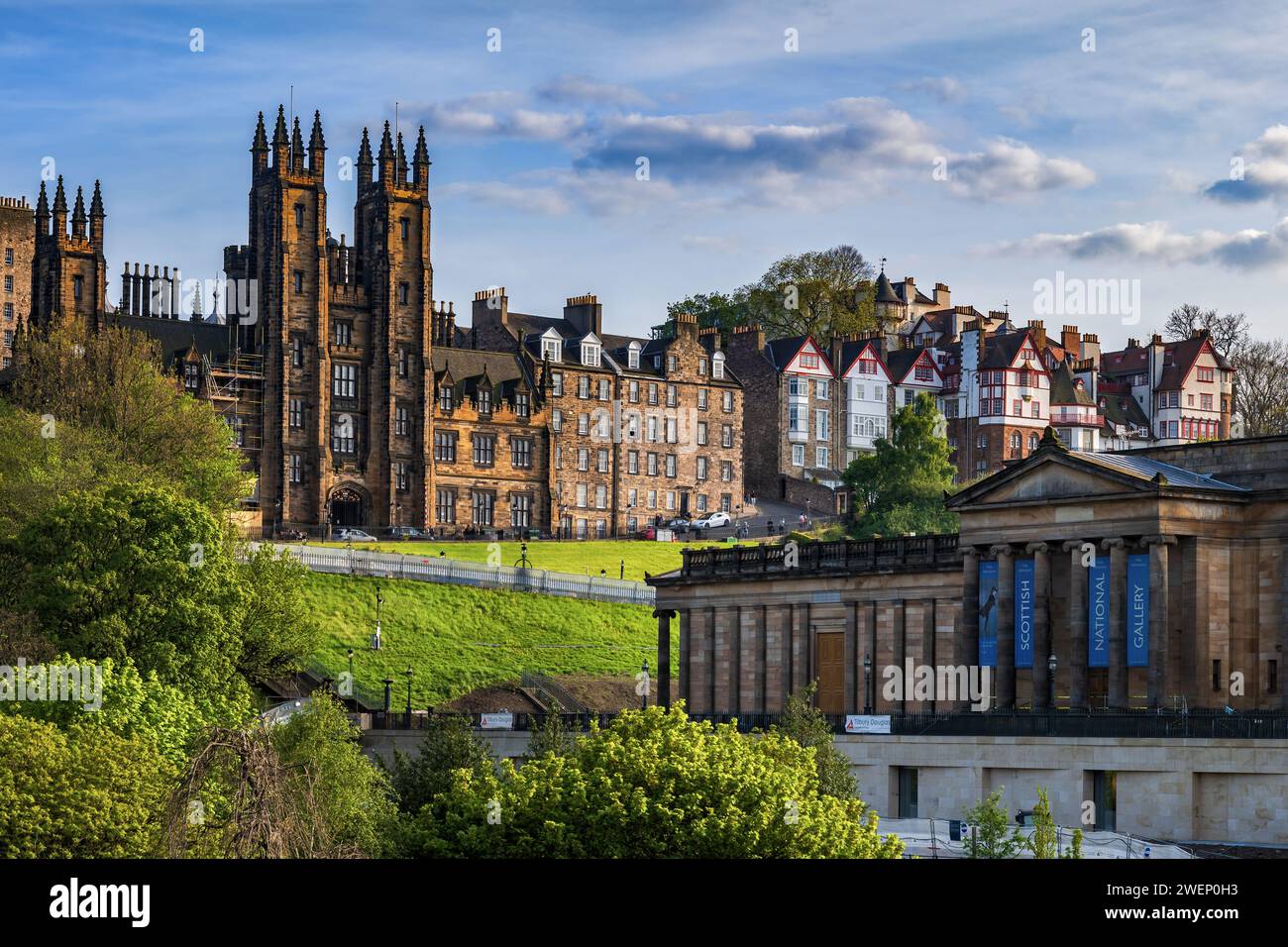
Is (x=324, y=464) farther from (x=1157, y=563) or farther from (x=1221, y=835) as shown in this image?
(x=1221, y=835)

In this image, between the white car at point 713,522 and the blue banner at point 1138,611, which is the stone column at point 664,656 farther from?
the white car at point 713,522

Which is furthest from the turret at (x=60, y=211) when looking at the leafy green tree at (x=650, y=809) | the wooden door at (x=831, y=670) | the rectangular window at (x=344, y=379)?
the leafy green tree at (x=650, y=809)

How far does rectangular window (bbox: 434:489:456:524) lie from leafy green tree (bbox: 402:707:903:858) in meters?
93.8

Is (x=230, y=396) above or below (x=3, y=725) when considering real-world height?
above

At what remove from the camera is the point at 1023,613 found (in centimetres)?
7312

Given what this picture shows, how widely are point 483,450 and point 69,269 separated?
2936 cm

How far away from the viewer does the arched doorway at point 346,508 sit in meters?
134

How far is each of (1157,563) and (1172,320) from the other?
360 ft

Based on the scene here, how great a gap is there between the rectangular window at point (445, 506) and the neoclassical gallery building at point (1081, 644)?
57328mm

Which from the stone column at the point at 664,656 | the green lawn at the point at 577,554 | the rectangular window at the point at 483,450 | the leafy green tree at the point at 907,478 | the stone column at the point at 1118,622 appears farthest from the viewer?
the rectangular window at the point at 483,450

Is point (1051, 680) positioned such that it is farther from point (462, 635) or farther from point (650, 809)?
point (462, 635)
